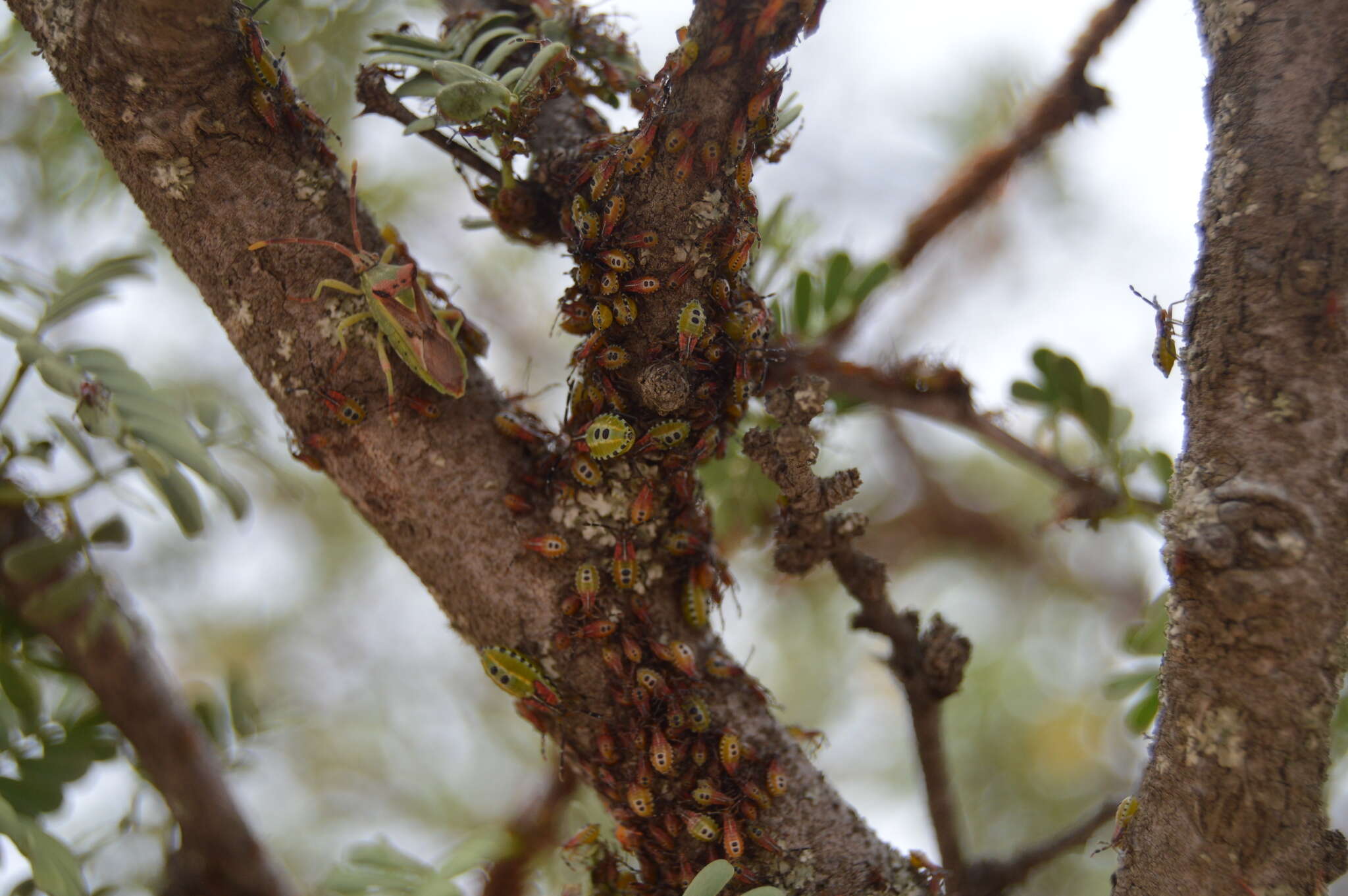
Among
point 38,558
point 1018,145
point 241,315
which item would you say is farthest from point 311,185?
point 1018,145

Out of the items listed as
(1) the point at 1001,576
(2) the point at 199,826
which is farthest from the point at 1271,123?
(1) the point at 1001,576

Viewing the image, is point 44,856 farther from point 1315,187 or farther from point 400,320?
point 1315,187

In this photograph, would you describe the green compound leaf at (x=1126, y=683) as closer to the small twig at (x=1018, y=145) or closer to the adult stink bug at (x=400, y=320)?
the small twig at (x=1018, y=145)

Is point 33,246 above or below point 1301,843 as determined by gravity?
above

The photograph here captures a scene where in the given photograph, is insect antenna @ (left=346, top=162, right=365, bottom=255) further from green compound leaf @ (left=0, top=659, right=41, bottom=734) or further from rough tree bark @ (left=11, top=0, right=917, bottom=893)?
green compound leaf @ (left=0, top=659, right=41, bottom=734)

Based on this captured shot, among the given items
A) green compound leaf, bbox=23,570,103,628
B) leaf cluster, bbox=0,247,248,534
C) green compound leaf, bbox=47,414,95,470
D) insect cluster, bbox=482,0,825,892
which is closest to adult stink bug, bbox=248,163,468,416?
insect cluster, bbox=482,0,825,892

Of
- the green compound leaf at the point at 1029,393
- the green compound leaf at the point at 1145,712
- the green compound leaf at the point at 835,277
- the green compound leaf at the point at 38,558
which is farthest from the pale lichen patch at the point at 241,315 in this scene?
the green compound leaf at the point at 1145,712

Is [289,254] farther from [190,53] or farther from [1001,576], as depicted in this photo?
[1001,576]
